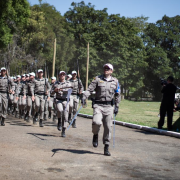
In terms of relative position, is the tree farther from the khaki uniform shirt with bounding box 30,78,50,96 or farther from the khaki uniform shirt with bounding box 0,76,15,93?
the khaki uniform shirt with bounding box 0,76,15,93

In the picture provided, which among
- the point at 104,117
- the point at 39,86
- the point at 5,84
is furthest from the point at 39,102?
the point at 104,117

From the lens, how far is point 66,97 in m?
13.2

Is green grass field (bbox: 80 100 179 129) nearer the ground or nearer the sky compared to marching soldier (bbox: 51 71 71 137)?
nearer the ground

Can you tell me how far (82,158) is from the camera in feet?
26.9

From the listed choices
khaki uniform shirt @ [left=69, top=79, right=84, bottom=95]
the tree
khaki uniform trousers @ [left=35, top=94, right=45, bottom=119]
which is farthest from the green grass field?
the tree

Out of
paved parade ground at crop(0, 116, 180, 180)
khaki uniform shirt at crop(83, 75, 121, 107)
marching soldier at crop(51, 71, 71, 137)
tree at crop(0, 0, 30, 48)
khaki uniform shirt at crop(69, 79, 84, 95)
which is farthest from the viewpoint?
tree at crop(0, 0, 30, 48)

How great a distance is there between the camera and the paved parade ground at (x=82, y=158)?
22.0 feet

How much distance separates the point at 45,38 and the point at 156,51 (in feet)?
67.2

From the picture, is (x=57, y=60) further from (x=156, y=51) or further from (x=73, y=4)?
(x=156, y=51)

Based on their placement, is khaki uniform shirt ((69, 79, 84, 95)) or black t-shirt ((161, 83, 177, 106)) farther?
khaki uniform shirt ((69, 79, 84, 95))

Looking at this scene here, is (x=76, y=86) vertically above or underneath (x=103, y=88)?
above

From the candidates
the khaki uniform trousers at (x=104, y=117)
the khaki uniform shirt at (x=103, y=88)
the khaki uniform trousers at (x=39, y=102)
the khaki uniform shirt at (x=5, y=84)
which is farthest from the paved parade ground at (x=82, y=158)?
the khaki uniform trousers at (x=39, y=102)

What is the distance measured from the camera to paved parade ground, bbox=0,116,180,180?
672 centimetres

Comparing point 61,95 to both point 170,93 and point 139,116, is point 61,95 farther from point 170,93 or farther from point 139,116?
point 139,116
